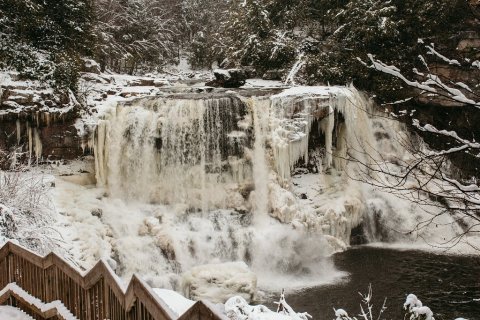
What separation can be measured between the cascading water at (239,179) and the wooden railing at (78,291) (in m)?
7.08

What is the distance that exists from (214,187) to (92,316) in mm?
10184

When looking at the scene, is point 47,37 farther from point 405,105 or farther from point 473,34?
point 473,34

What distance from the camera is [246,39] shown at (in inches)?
849

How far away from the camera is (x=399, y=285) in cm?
1060

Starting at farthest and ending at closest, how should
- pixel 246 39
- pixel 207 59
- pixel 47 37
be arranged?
pixel 207 59, pixel 246 39, pixel 47 37

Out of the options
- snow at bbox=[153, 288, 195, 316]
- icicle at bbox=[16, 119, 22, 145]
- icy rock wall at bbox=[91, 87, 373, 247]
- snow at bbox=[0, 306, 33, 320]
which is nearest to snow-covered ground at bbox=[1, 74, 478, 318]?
icy rock wall at bbox=[91, 87, 373, 247]

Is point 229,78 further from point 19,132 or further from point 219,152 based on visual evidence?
point 19,132

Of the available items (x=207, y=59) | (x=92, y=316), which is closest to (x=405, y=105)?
(x=92, y=316)

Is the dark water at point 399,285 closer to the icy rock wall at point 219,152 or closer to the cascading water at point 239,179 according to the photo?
the cascading water at point 239,179

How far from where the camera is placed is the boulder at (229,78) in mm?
18500

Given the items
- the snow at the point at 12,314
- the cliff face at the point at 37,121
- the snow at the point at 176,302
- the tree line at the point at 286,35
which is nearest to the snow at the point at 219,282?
the snow at the point at 176,302

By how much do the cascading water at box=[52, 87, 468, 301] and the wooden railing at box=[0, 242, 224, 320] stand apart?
7.08 meters

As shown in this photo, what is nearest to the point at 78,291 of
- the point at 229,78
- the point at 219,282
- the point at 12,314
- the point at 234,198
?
the point at 12,314

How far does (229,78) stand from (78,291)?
50.0 feet
